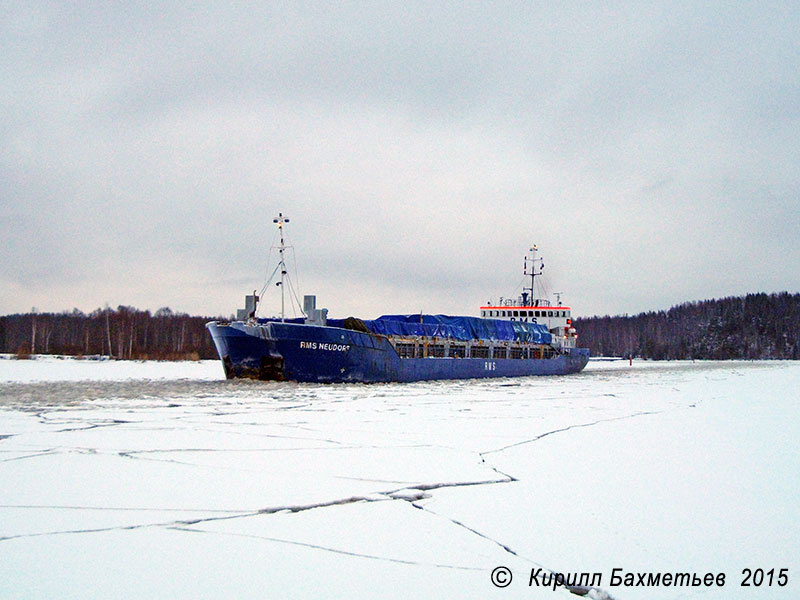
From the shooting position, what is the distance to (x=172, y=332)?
79.2 m

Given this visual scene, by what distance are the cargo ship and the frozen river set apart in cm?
965

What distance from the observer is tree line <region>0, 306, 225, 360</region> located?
2670 inches

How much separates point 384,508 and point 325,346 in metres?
15.6

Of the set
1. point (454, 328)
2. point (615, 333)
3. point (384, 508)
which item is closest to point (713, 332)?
point (615, 333)

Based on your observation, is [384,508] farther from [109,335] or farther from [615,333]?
[615,333]

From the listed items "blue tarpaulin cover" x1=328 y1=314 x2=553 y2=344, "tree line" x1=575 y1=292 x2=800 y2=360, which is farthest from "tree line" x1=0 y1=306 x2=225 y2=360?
"tree line" x1=575 y1=292 x2=800 y2=360

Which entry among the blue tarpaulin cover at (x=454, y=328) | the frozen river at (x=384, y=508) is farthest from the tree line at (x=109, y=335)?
the frozen river at (x=384, y=508)

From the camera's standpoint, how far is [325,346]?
20141 mm

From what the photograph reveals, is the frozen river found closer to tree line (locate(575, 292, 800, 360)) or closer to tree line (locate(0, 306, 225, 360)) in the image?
tree line (locate(0, 306, 225, 360))

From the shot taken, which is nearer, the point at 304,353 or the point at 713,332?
the point at 304,353

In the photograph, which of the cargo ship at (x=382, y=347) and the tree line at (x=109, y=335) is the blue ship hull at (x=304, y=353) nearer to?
the cargo ship at (x=382, y=347)

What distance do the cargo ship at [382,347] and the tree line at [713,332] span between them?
85.8 m

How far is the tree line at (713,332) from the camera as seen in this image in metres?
110

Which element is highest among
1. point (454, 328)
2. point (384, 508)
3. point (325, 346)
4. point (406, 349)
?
point (454, 328)
